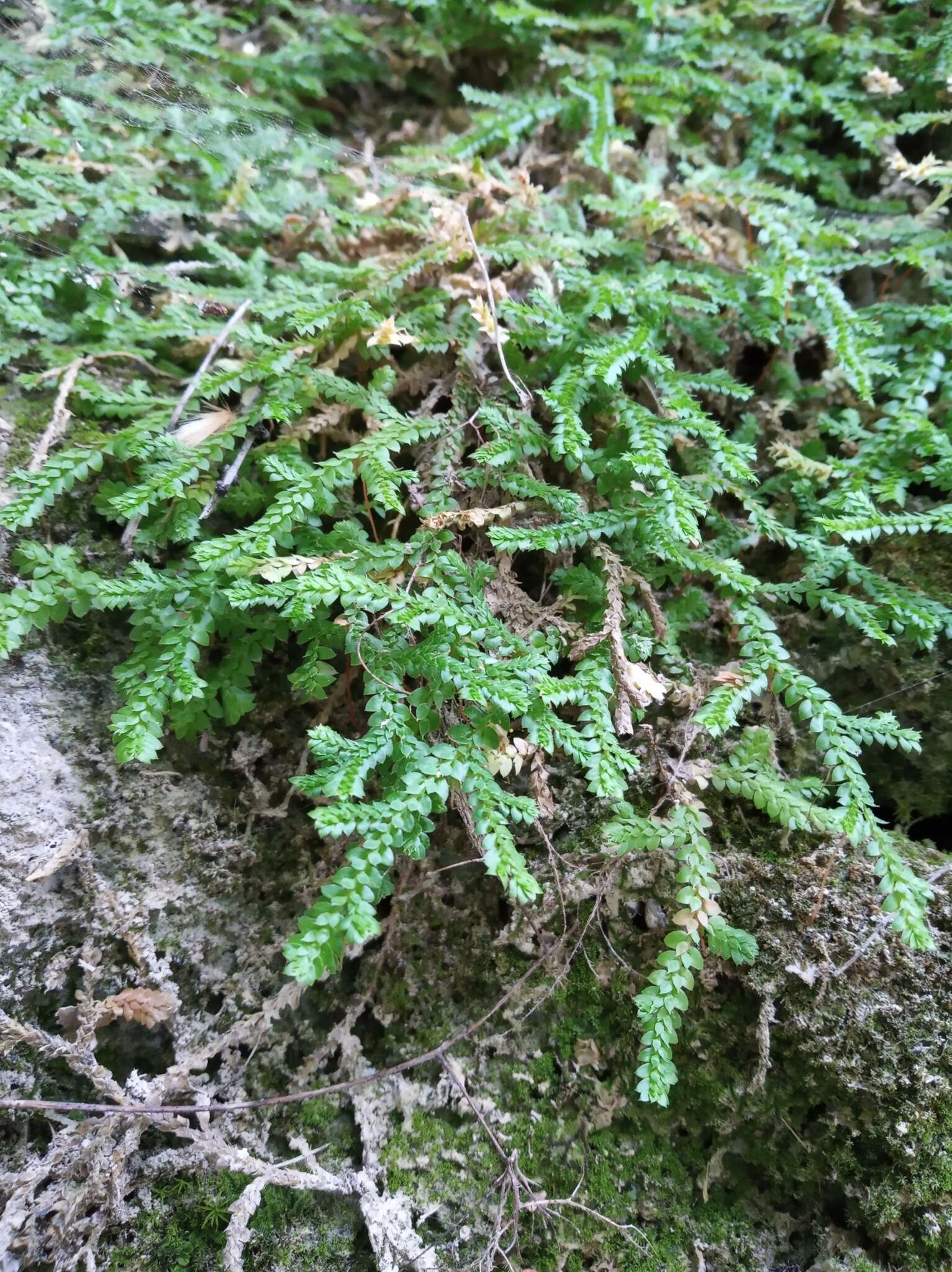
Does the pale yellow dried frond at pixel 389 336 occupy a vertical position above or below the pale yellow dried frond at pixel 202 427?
above

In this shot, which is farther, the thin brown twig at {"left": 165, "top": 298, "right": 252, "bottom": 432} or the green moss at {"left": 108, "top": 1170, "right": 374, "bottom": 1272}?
the thin brown twig at {"left": 165, "top": 298, "right": 252, "bottom": 432}

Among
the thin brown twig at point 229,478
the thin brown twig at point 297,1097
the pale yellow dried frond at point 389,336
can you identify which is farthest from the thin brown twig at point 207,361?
the thin brown twig at point 297,1097

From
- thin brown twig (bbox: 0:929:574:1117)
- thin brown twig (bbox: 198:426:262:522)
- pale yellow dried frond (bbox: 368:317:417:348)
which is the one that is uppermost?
pale yellow dried frond (bbox: 368:317:417:348)

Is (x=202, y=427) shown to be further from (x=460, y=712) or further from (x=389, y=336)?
(x=460, y=712)

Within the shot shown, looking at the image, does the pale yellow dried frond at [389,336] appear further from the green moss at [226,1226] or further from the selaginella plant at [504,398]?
the green moss at [226,1226]

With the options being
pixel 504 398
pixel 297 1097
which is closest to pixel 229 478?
pixel 504 398

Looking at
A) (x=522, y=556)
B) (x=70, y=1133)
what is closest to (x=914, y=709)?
(x=522, y=556)

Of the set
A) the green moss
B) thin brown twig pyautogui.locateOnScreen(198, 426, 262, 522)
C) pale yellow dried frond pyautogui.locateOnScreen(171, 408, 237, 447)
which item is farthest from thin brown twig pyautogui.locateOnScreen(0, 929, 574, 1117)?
pale yellow dried frond pyautogui.locateOnScreen(171, 408, 237, 447)

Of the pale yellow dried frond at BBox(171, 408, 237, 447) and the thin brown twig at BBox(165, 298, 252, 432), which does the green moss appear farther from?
the thin brown twig at BBox(165, 298, 252, 432)
